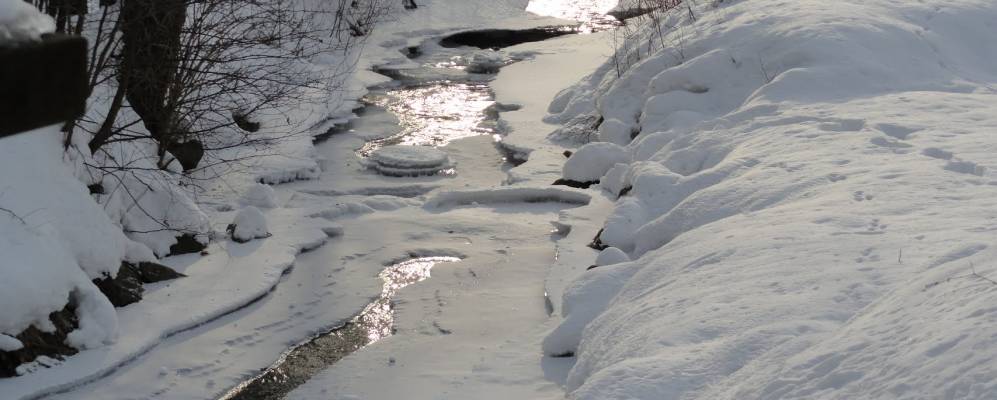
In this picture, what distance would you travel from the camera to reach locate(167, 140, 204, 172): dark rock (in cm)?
1055

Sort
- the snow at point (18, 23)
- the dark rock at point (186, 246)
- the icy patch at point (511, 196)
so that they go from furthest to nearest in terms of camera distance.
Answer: the icy patch at point (511, 196), the dark rock at point (186, 246), the snow at point (18, 23)

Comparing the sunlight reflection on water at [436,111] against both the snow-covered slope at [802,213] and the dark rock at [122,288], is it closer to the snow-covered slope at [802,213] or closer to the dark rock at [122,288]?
the snow-covered slope at [802,213]

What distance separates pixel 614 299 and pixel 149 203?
13.0ft

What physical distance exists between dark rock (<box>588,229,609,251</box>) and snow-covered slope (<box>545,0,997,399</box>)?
182mm

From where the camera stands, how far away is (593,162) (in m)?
10.5

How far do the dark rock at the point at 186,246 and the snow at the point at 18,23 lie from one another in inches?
285

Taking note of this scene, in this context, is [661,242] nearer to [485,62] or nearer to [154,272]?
[154,272]

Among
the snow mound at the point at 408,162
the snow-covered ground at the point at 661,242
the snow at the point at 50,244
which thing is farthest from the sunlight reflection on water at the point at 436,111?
the snow at the point at 50,244

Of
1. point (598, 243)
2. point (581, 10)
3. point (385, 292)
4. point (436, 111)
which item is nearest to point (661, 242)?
point (598, 243)

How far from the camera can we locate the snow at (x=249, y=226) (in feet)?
28.5

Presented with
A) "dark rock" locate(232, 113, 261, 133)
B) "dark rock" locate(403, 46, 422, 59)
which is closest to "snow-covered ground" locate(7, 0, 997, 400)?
"dark rock" locate(232, 113, 261, 133)

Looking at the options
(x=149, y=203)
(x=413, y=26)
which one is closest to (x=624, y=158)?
(x=149, y=203)

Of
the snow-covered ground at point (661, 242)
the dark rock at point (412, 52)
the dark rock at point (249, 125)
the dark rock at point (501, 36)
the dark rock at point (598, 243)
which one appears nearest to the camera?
the snow-covered ground at point (661, 242)

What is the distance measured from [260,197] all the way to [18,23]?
8548 millimetres
